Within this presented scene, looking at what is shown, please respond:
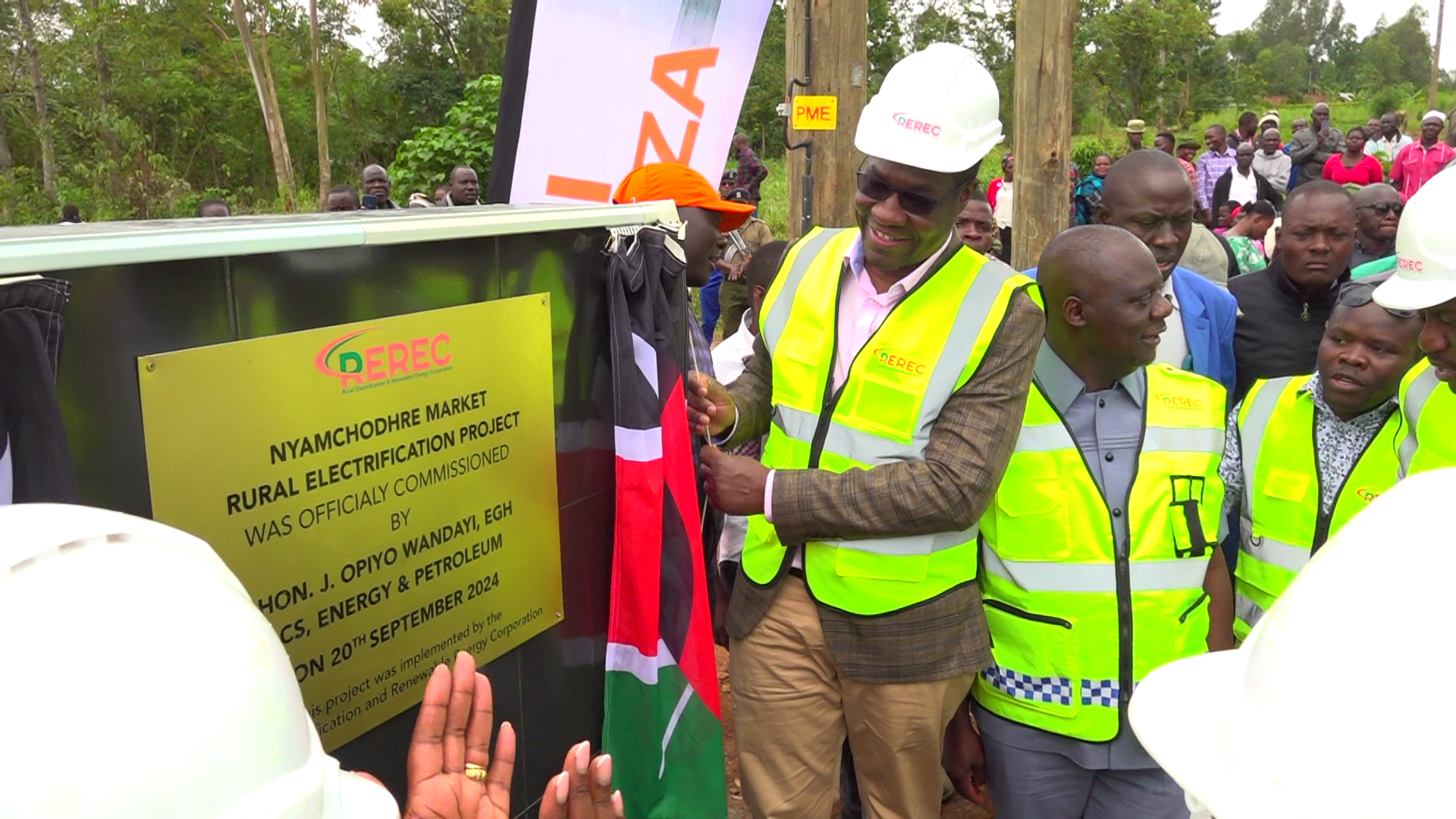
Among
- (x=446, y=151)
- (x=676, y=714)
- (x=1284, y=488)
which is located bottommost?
(x=676, y=714)

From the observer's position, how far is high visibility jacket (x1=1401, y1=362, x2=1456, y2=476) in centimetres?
241

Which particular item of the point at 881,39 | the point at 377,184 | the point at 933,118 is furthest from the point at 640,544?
the point at 881,39

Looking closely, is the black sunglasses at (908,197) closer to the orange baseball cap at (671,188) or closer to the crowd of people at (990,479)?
the crowd of people at (990,479)

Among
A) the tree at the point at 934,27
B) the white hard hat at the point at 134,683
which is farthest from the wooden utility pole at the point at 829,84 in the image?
the tree at the point at 934,27

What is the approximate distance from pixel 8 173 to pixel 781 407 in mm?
25236

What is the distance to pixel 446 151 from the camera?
587 inches

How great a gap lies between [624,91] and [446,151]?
A: 12.2 metres

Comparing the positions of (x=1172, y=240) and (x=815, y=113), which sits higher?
(x=815, y=113)

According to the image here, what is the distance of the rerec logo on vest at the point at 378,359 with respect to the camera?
1713mm

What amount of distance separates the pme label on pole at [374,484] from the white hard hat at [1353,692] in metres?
1.26

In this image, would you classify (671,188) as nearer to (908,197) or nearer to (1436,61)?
(908,197)

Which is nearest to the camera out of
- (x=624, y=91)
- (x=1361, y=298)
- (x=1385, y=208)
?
(x=1361, y=298)

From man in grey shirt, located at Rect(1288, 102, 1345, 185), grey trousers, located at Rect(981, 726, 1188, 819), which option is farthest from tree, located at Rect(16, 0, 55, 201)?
grey trousers, located at Rect(981, 726, 1188, 819)

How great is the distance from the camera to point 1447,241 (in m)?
2.45
